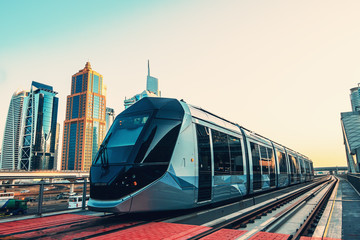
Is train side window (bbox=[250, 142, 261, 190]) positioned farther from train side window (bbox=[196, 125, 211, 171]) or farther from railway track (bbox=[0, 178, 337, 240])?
train side window (bbox=[196, 125, 211, 171])

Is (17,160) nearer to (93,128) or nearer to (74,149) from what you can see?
(74,149)

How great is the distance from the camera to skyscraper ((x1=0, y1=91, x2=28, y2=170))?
552ft

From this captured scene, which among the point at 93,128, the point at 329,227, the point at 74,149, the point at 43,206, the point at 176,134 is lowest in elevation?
the point at 329,227

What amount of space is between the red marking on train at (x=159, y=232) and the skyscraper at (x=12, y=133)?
628ft

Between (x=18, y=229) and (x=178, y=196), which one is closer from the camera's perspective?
(x=18, y=229)

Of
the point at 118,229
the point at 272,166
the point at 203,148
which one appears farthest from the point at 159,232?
the point at 272,166

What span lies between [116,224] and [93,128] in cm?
20282

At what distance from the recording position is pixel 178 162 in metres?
7.47

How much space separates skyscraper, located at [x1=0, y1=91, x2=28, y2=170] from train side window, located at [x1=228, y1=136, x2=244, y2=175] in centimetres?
18942

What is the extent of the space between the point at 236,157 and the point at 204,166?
2950 millimetres

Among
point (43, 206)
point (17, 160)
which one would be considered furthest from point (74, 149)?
point (43, 206)

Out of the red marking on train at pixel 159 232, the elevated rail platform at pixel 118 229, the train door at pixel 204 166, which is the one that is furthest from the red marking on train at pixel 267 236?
the train door at pixel 204 166

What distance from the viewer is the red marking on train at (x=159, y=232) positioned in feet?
17.7

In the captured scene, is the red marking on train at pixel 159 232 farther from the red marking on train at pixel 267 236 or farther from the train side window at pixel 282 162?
the train side window at pixel 282 162
